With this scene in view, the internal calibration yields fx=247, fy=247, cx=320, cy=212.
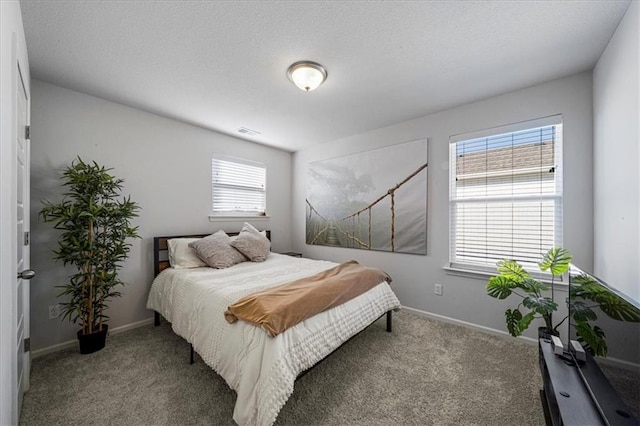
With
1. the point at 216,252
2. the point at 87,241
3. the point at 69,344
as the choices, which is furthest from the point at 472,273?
the point at 69,344

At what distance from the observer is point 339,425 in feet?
4.86

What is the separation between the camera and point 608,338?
1046 millimetres

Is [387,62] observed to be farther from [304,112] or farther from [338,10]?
[304,112]

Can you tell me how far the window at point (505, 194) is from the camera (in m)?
2.36

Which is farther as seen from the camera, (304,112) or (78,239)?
(304,112)

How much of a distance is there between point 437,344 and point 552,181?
1.91 metres

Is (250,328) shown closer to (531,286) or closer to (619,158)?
(531,286)

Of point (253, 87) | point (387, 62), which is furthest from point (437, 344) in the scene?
point (253, 87)

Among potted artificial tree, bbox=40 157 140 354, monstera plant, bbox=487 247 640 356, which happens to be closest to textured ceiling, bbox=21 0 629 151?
potted artificial tree, bbox=40 157 140 354

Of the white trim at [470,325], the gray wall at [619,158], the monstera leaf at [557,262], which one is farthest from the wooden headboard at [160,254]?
the gray wall at [619,158]

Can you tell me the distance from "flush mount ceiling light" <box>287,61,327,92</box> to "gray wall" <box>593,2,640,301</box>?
6.28ft

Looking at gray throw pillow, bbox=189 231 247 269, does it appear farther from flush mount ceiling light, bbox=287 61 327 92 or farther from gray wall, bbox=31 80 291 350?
flush mount ceiling light, bbox=287 61 327 92

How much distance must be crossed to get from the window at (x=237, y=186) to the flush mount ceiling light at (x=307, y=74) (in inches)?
78.4

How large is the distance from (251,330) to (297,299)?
35 centimetres
